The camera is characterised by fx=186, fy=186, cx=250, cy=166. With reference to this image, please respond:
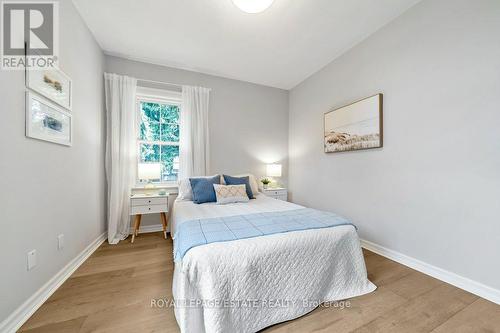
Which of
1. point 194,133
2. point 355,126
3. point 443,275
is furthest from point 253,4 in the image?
point 443,275

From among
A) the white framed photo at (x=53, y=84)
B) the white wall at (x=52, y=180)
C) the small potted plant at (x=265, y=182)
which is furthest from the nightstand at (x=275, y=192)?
the white framed photo at (x=53, y=84)

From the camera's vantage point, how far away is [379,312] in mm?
1379

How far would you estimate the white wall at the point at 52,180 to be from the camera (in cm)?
120

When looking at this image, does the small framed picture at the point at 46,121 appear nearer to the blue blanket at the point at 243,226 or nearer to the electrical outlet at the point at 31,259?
the electrical outlet at the point at 31,259

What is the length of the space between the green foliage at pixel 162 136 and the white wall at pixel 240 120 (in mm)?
501

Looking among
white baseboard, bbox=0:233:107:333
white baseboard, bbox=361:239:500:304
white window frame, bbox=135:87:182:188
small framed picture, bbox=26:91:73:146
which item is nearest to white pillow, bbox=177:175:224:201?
white window frame, bbox=135:87:182:188

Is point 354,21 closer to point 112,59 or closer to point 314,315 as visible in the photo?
point 314,315

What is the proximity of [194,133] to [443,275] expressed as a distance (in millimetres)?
3561

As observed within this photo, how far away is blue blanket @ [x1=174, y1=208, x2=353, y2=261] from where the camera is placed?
4.17 ft

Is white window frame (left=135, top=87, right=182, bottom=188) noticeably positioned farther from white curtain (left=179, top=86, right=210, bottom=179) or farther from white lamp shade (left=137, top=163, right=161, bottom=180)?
white lamp shade (left=137, top=163, right=161, bottom=180)

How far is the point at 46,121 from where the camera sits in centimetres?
155

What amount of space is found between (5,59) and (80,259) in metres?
1.93

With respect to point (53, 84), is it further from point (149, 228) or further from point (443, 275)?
point (443, 275)

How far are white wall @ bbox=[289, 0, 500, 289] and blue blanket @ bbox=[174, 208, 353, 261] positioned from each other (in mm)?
1044
